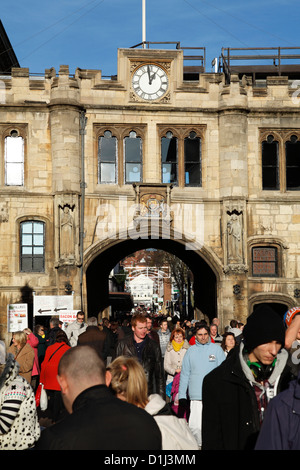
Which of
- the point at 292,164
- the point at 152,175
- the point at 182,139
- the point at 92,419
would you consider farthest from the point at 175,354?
the point at 292,164

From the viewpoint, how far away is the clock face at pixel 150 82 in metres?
28.2

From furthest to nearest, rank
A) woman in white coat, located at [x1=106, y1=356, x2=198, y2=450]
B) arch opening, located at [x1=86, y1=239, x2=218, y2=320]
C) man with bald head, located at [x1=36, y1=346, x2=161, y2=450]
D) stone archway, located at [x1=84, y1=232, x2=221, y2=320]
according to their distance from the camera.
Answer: arch opening, located at [x1=86, y1=239, x2=218, y2=320], stone archway, located at [x1=84, y1=232, x2=221, y2=320], woman in white coat, located at [x1=106, y1=356, x2=198, y2=450], man with bald head, located at [x1=36, y1=346, x2=161, y2=450]

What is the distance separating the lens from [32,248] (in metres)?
27.6

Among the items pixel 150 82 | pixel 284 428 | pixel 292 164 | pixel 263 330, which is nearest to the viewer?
pixel 284 428

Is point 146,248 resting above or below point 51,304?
above

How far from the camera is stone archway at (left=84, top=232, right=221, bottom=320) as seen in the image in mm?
27719

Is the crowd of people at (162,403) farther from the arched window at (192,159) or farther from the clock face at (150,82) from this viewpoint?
the clock face at (150,82)

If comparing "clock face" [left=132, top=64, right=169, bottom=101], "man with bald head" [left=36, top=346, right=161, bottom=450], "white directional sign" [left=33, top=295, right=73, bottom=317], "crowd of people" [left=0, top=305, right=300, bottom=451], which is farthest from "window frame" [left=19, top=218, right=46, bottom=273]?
"man with bald head" [left=36, top=346, right=161, bottom=450]

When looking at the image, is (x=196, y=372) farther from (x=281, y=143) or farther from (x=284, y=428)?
(x=281, y=143)

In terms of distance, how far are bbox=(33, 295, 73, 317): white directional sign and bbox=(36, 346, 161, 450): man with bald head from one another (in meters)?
19.3

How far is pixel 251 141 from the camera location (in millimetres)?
28391

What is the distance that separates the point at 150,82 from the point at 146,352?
1945 centimetres

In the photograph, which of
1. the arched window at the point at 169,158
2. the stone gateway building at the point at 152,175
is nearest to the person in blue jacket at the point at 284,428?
the stone gateway building at the point at 152,175

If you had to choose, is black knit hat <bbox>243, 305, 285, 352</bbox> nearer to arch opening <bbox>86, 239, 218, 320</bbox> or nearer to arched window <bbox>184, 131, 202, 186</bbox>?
arch opening <bbox>86, 239, 218, 320</bbox>
